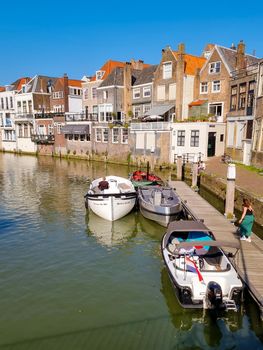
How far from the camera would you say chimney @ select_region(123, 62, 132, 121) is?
4975 cm

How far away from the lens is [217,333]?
9.12 m

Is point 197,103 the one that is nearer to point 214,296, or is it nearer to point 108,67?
point 108,67

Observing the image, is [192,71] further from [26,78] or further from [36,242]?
[26,78]

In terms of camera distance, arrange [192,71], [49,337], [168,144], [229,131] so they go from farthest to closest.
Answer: [192,71]
[168,144]
[229,131]
[49,337]

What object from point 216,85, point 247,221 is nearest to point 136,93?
point 216,85

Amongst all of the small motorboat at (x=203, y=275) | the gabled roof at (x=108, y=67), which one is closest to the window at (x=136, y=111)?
the gabled roof at (x=108, y=67)

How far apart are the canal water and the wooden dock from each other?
33.7 inches

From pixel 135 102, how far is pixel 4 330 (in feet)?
147

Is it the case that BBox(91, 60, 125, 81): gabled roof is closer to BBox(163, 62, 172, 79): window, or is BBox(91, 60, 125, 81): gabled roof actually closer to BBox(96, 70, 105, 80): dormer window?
BBox(96, 70, 105, 80): dormer window

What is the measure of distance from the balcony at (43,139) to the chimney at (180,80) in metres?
28.3

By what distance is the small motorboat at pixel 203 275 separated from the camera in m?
9.41

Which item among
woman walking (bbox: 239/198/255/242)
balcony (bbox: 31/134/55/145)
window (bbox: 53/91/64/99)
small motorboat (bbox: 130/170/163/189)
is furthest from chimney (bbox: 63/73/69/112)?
woman walking (bbox: 239/198/255/242)

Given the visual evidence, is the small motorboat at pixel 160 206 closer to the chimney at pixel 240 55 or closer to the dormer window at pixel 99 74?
the chimney at pixel 240 55

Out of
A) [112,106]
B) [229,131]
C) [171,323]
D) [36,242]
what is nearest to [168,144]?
[229,131]
